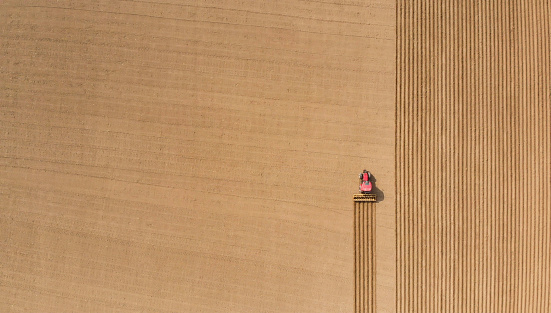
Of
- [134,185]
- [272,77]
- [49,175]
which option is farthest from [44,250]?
[272,77]

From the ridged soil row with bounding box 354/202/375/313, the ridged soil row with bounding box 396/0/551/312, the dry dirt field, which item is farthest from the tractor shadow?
the ridged soil row with bounding box 396/0/551/312

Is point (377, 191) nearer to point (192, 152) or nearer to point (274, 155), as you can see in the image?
point (274, 155)

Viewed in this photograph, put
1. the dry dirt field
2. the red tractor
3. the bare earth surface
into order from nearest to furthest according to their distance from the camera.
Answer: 1. the red tractor
2. the dry dirt field
3. the bare earth surface

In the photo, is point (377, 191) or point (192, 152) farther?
point (192, 152)

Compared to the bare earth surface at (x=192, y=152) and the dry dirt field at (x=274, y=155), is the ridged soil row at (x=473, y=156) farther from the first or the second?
the bare earth surface at (x=192, y=152)

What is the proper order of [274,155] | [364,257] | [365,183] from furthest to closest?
[274,155], [364,257], [365,183]

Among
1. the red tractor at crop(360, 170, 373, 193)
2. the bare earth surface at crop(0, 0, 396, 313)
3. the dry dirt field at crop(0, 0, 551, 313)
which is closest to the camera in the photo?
the red tractor at crop(360, 170, 373, 193)

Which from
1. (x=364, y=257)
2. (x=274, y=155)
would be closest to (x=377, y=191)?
(x=364, y=257)

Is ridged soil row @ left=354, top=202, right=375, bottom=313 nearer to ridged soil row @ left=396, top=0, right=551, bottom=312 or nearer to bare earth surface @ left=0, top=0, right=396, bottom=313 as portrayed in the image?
bare earth surface @ left=0, top=0, right=396, bottom=313
